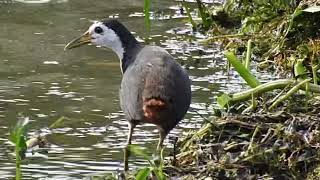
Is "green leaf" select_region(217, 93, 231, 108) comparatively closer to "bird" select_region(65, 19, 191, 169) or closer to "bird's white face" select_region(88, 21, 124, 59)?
"bird" select_region(65, 19, 191, 169)

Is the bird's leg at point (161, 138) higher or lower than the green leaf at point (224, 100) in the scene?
lower

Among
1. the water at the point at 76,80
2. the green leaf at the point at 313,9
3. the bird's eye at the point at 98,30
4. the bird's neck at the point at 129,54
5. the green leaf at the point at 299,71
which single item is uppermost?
the green leaf at the point at 313,9

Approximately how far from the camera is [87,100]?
6.65 metres

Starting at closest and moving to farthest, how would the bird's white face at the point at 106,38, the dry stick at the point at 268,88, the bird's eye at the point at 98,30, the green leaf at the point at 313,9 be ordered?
the dry stick at the point at 268,88 < the bird's white face at the point at 106,38 < the bird's eye at the point at 98,30 < the green leaf at the point at 313,9

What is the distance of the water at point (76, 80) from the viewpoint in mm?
5660

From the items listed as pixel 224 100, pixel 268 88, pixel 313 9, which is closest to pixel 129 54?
pixel 224 100

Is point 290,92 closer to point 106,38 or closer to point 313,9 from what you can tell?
point 106,38

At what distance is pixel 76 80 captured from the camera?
277 inches

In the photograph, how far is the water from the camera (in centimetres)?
566

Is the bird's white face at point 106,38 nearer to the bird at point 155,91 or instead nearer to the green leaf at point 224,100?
the bird at point 155,91

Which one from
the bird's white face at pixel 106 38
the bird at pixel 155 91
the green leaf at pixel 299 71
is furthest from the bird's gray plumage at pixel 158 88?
the green leaf at pixel 299 71

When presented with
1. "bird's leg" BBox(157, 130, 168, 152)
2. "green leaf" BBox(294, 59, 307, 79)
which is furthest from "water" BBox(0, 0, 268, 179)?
"green leaf" BBox(294, 59, 307, 79)

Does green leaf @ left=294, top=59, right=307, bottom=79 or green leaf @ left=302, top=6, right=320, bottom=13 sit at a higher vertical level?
green leaf @ left=302, top=6, right=320, bottom=13

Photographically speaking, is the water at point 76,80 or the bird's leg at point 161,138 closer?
the bird's leg at point 161,138
